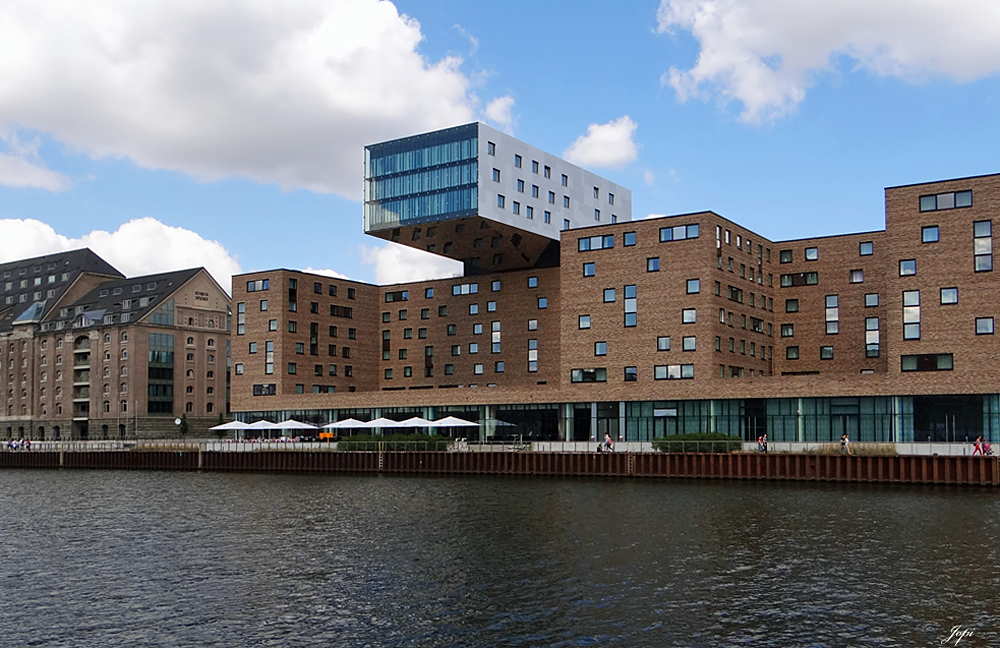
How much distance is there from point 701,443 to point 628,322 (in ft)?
73.4

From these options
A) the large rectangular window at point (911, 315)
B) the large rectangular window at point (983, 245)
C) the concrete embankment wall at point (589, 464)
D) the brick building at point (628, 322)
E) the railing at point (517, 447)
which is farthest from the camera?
the large rectangular window at point (911, 315)

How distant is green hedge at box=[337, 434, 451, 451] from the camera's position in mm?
83938

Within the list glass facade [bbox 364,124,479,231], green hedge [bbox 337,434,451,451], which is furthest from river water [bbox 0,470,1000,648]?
glass facade [bbox 364,124,479,231]

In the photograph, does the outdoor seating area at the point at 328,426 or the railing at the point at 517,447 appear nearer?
the railing at the point at 517,447

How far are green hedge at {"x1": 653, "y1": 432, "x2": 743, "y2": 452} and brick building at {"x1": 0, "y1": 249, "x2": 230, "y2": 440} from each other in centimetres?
9181

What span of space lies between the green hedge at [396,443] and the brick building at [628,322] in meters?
15.0

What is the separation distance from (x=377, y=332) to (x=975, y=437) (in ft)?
236

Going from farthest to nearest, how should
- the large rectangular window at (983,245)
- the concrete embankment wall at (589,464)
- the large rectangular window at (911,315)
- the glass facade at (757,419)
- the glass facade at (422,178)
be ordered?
the glass facade at (422,178) < the large rectangular window at (911,315) < the large rectangular window at (983,245) < the glass facade at (757,419) < the concrete embankment wall at (589,464)

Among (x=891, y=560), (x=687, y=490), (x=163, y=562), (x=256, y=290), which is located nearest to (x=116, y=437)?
(x=256, y=290)

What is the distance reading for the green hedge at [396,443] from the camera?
83.9 meters

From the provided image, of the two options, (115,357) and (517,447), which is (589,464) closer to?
(517,447)

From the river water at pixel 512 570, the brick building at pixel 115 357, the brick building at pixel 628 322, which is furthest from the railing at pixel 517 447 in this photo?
the brick building at pixel 115 357

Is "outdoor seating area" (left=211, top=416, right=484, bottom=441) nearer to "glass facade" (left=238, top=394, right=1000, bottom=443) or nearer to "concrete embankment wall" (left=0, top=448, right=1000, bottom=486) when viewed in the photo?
"glass facade" (left=238, top=394, right=1000, bottom=443)

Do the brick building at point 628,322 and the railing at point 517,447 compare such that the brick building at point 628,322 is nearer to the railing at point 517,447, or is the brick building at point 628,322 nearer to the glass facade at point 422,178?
the glass facade at point 422,178
